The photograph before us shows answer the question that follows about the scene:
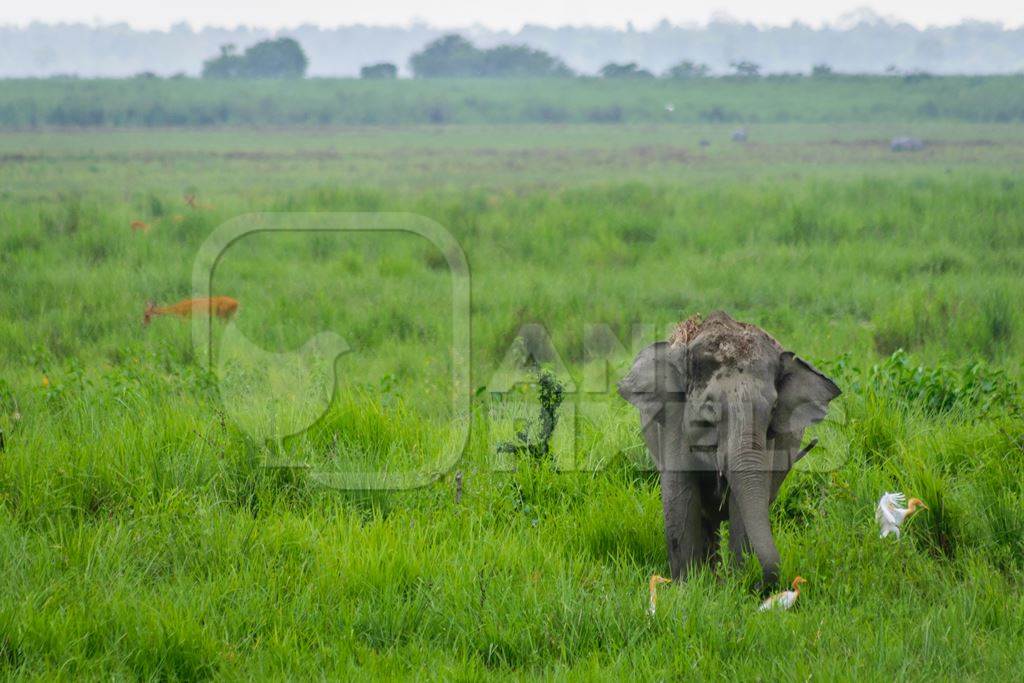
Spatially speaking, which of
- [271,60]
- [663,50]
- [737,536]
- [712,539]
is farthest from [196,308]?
[663,50]

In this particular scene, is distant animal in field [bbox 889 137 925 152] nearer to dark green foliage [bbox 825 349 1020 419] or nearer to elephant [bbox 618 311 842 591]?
dark green foliage [bbox 825 349 1020 419]

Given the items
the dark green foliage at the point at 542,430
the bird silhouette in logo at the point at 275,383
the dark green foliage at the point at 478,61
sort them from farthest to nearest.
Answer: the dark green foliage at the point at 478,61
the bird silhouette in logo at the point at 275,383
the dark green foliage at the point at 542,430

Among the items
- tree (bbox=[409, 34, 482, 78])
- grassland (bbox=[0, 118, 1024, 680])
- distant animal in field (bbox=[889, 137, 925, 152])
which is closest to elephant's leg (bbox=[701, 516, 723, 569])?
grassland (bbox=[0, 118, 1024, 680])

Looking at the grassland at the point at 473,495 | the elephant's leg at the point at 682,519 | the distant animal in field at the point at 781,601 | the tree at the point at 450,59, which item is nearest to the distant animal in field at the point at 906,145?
the grassland at the point at 473,495

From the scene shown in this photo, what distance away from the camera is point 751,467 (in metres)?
4.39

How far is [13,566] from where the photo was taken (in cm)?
461

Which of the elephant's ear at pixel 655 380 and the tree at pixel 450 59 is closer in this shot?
the elephant's ear at pixel 655 380

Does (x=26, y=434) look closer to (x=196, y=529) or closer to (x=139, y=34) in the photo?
(x=196, y=529)

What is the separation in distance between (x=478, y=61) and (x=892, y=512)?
84617 millimetres

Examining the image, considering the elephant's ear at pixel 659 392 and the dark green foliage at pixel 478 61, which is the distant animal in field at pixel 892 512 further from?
the dark green foliage at pixel 478 61

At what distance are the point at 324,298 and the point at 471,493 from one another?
21.3 ft

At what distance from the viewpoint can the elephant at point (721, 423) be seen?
4426 millimetres

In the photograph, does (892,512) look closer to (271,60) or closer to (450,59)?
(271,60)

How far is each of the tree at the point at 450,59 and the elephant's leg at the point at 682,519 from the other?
83.9m
